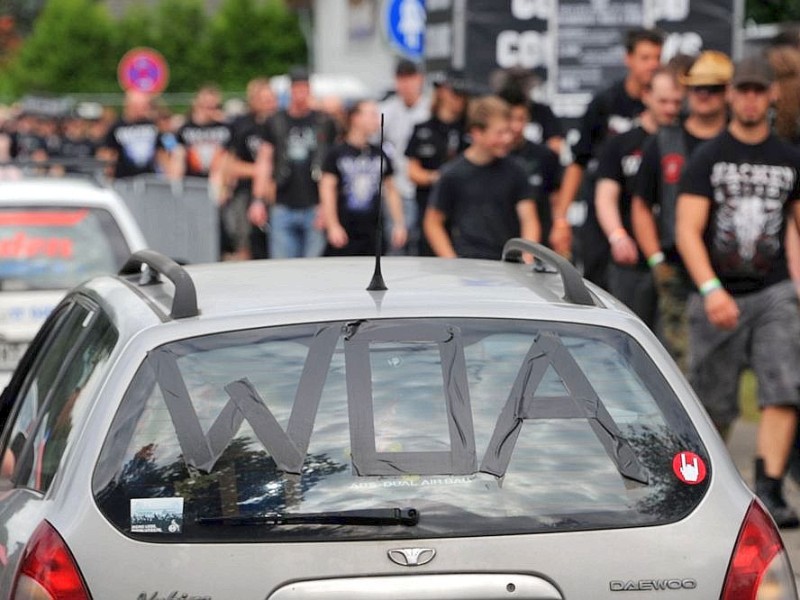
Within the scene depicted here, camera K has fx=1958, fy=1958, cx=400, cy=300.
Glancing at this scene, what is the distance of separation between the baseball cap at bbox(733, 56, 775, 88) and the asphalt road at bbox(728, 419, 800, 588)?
72.8 inches

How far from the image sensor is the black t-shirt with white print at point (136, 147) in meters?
20.6

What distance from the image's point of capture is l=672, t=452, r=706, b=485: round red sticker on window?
4.18 meters

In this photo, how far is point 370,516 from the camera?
399 centimetres

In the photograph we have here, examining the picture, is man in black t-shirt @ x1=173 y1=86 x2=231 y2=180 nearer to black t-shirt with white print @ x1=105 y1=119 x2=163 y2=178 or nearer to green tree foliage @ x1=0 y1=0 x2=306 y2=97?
black t-shirt with white print @ x1=105 y1=119 x2=163 y2=178

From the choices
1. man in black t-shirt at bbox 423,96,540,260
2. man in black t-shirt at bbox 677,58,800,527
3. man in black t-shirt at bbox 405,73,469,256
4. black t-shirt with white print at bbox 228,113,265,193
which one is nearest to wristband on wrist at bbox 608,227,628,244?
man in black t-shirt at bbox 423,96,540,260

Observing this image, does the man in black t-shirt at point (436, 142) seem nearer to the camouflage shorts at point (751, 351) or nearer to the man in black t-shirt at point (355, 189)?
the man in black t-shirt at point (355, 189)

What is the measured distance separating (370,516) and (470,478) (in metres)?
0.23

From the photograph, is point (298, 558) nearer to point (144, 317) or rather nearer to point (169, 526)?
point (169, 526)

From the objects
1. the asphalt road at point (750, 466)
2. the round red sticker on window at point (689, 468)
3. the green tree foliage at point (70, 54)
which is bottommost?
the green tree foliage at point (70, 54)

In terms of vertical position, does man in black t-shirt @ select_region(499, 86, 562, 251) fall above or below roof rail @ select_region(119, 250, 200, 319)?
below

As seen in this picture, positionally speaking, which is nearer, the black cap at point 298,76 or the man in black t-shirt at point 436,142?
the man in black t-shirt at point 436,142

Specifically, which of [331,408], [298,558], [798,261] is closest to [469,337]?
[331,408]

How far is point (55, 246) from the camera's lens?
Answer: 33.0ft

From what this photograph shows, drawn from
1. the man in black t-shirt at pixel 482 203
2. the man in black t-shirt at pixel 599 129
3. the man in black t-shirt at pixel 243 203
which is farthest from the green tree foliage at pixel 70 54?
the man in black t-shirt at pixel 482 203
